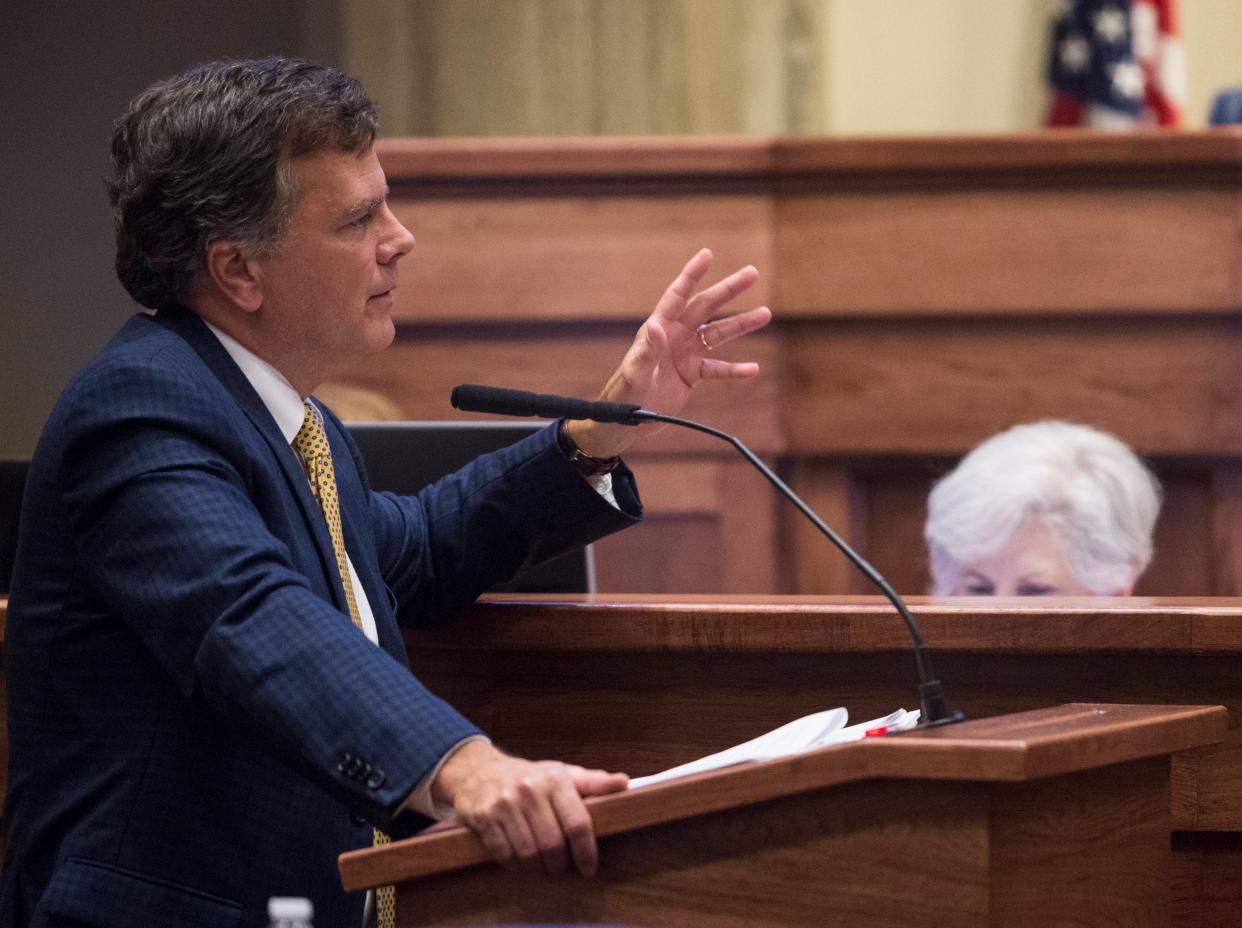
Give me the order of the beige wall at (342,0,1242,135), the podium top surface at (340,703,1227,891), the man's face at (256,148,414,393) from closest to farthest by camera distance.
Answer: the podium top surface at (340,703,1227,891), the man's face at (256,148,414,393), the beige wall at (342,0,1242,135)

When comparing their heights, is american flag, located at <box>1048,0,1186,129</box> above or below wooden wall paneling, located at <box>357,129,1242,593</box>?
above

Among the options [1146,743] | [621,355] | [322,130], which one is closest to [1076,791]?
[1146,743]

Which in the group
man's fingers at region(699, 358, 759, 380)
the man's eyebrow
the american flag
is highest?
the american flag

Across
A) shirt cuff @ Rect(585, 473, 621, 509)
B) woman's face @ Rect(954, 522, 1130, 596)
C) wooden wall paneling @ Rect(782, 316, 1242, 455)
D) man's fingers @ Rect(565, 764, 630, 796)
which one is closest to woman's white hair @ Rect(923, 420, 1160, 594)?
woman's face @ Rect(954, 522, 1130, 596)

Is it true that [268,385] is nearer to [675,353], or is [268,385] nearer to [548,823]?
[675,353]

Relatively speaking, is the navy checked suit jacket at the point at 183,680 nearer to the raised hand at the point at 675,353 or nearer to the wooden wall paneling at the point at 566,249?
the raised hand at the point at 675,353

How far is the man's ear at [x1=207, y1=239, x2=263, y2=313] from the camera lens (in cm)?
163

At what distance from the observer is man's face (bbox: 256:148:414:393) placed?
65.0 inches

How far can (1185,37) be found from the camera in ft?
16.7

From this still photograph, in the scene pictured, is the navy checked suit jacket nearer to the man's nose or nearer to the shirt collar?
the shirt collar

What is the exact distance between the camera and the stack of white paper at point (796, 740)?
1.20 m

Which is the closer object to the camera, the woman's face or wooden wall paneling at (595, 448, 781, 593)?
the woman's face

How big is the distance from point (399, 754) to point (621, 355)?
201cm

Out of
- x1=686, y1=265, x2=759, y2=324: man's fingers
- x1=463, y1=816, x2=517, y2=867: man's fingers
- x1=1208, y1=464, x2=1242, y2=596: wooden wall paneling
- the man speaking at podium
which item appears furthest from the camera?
x1=1208, y1=464, x2=1242, y2=596: wooden wall paneling
